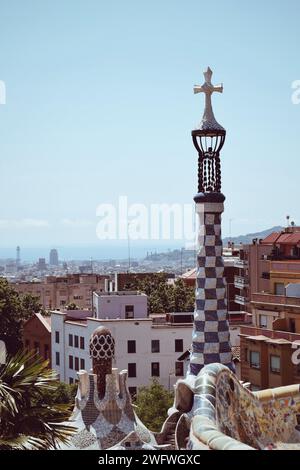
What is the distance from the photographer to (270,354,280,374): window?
25.7 meters

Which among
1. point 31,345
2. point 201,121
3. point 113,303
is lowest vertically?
point 31,345

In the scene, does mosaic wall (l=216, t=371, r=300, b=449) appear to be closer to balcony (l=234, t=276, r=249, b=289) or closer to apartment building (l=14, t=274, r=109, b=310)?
balcony (l=234, t=276, r=249, b=289)

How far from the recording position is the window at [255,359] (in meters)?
26.5

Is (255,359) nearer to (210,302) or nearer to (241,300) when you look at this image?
(210,302)

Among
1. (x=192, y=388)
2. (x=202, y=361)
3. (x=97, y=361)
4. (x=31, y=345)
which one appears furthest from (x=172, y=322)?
(x=192, y=388)

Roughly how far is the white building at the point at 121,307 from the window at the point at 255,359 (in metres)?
12.4

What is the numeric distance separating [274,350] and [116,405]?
1024 cm

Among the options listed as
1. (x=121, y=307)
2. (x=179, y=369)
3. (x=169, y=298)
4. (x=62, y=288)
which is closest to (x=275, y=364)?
(x=179, y=369)

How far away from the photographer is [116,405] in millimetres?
16656

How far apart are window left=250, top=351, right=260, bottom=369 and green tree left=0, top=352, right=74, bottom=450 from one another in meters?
18.7

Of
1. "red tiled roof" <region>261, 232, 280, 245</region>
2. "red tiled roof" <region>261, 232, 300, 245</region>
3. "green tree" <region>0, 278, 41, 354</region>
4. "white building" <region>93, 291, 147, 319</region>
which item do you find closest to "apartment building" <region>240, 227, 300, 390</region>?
"red tiled roof" <region>261, 232, 300, 245</region>

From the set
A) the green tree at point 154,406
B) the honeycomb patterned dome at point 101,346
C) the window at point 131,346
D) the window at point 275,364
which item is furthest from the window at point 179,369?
the honeycomb patterned dome at point 101,346

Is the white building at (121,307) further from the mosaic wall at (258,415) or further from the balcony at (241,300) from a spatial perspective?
the mosaic wall at (258,415)
